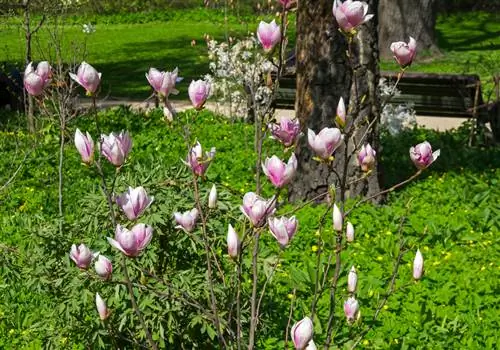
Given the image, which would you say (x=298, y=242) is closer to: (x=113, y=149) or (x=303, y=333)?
(x=113, y=149)

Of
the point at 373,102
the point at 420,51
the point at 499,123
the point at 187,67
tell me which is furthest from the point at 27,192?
the point at 420,51

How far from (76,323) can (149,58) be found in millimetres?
17845

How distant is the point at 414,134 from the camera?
1047cm

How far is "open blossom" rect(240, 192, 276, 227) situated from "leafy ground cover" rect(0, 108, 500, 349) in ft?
1.88

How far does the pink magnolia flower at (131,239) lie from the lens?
102 inches

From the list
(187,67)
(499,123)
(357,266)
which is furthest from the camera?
(187,67)

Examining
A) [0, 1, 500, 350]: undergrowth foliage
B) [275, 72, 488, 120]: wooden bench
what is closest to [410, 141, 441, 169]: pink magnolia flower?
[0, 1, 500, 350]: undergrowth foliage

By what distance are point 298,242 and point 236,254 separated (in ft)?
13.0

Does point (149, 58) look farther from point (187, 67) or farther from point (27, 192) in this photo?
point (27, 192)

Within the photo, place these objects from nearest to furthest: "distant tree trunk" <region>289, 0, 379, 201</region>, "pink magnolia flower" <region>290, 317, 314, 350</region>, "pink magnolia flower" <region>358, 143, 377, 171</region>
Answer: "pink magnolia flower" <region>290, 317, 314, 350</region> → "pink magnolia flower" <region>358, 143, 377, 171</region> → "distant tree trunk" <region>289, 0, 379, 201</region>

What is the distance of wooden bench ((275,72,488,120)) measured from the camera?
1059 centimetres

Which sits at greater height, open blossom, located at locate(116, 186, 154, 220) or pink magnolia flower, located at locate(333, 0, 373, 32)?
pink magnolia flower, located at locate(333, 0, 373, 32)

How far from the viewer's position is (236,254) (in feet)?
9.02

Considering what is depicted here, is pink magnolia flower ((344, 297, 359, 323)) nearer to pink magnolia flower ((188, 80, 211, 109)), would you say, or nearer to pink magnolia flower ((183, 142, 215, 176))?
pink magnolia flower ((183, 142, 215, 176))
